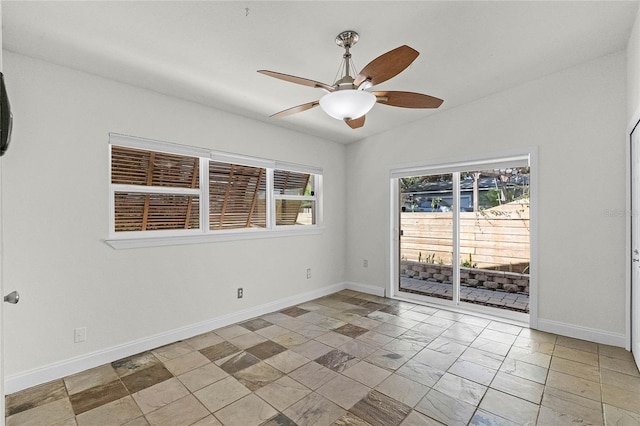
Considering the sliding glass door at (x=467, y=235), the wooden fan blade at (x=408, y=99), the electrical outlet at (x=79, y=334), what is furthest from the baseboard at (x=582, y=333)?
the electrical outlet at (x=79, y=334)

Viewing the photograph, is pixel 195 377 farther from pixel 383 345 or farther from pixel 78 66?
pixel 78 66

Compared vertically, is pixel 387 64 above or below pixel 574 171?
above

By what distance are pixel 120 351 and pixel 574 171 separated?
15.6 feet

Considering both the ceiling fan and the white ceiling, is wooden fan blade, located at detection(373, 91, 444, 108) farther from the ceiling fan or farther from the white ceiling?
the white ceiling

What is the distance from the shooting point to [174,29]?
2.21 metres

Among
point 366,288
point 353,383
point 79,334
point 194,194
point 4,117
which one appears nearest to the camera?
point 4,117

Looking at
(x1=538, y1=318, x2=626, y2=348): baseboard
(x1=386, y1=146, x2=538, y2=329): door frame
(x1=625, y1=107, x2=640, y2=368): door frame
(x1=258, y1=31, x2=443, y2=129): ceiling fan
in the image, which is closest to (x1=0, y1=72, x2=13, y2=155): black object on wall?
(x1=258, y1=31, x2=443, y2=129): ceiling fan

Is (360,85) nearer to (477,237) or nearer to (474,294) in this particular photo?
(477,237)

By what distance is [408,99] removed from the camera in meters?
2.35

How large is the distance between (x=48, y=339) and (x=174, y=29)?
2.56 metres

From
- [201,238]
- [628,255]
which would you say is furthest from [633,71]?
[201,238]

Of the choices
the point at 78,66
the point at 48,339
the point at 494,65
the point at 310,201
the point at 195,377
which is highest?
the point at 494,65

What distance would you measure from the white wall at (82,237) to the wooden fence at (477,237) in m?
2.61

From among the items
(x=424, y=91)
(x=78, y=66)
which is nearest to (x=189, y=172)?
(x=78, y=66)
